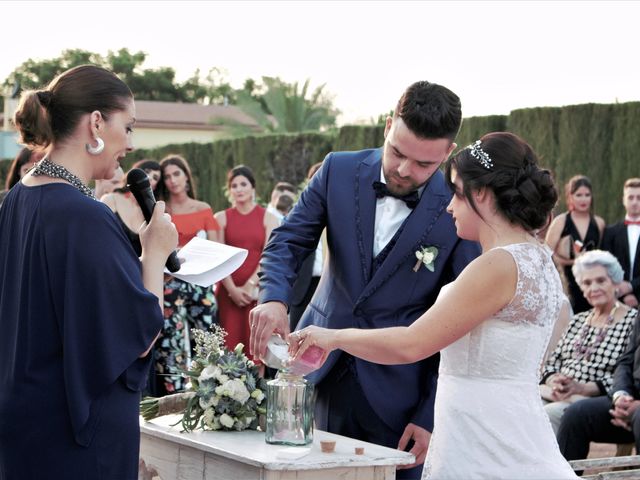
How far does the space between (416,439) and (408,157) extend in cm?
100

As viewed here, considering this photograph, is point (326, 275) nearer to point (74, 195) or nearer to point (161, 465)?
point (161, 465)

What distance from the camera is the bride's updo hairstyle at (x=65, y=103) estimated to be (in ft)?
10.5

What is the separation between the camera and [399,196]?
3.86 metres

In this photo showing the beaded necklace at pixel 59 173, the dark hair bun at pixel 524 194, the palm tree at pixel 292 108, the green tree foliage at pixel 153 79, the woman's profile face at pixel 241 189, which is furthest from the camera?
the green tree foliage at pixel 153 79

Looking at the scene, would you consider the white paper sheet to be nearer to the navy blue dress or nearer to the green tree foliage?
the navy blue dress

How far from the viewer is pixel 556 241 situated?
34.9ft

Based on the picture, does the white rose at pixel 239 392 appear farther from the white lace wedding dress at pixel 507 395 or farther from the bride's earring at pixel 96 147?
the bride's earring at pixel 96 147

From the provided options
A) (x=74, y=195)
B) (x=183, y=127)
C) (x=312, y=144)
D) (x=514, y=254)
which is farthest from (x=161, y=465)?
(x=183, y=127)

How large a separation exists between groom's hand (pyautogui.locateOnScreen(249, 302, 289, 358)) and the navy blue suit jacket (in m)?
0.08

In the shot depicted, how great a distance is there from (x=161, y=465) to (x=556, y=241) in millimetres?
7469

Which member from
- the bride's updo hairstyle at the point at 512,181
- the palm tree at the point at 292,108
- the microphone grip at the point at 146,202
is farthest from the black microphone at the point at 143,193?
the palm tree at the point at 292,108

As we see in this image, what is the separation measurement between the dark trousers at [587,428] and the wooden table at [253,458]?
12.0 feet

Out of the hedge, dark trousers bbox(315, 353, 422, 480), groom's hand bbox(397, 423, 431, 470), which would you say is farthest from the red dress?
groom's hand bbox(397, 423, 431, 470)

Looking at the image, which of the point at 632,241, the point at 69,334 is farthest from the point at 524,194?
the point at 632,241
